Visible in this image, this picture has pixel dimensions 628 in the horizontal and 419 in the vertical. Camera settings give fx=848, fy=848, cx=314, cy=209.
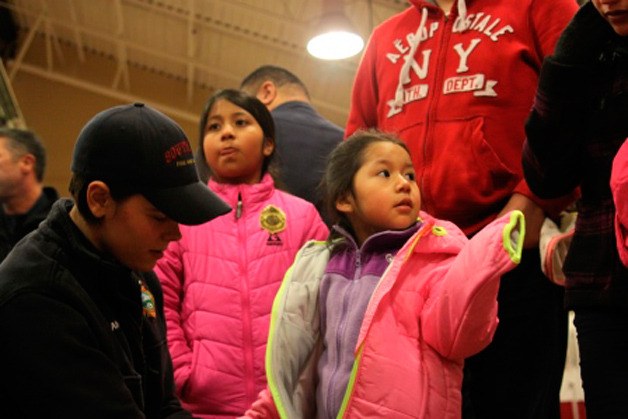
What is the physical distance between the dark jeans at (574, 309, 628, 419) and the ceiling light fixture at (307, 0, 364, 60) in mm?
5000

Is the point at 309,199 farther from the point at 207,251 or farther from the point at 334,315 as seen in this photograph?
the point at 334,315

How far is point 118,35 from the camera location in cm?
1228

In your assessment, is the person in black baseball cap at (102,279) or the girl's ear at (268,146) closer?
the person in black baseball cap at (102,279)

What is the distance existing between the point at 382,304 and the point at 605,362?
555mm

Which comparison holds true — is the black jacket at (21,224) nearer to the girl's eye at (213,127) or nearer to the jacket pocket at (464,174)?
the girl's eye at (213,127)

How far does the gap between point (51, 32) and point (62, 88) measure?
3.09ft

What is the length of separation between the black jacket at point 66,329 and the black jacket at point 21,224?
2260mm

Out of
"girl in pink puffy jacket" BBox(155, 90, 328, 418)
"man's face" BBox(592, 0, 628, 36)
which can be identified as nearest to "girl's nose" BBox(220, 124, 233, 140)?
"girl in pink puffy jacket" BBox(155, 90, 328, 418)

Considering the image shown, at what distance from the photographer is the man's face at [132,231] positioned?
182cm

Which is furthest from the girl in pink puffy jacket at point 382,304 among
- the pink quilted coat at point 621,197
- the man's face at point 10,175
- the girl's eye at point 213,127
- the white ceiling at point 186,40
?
the white ceiling at point 186,40

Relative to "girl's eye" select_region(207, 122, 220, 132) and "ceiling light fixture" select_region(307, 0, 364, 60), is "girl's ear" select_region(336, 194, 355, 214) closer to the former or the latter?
"girl's eye" select_region(207, 122, 220, 132)

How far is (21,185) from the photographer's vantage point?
475cm

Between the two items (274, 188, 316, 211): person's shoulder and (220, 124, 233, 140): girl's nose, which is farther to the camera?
(220, 124, 233, 140): girl's nose

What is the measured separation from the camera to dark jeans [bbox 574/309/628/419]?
1757mm
